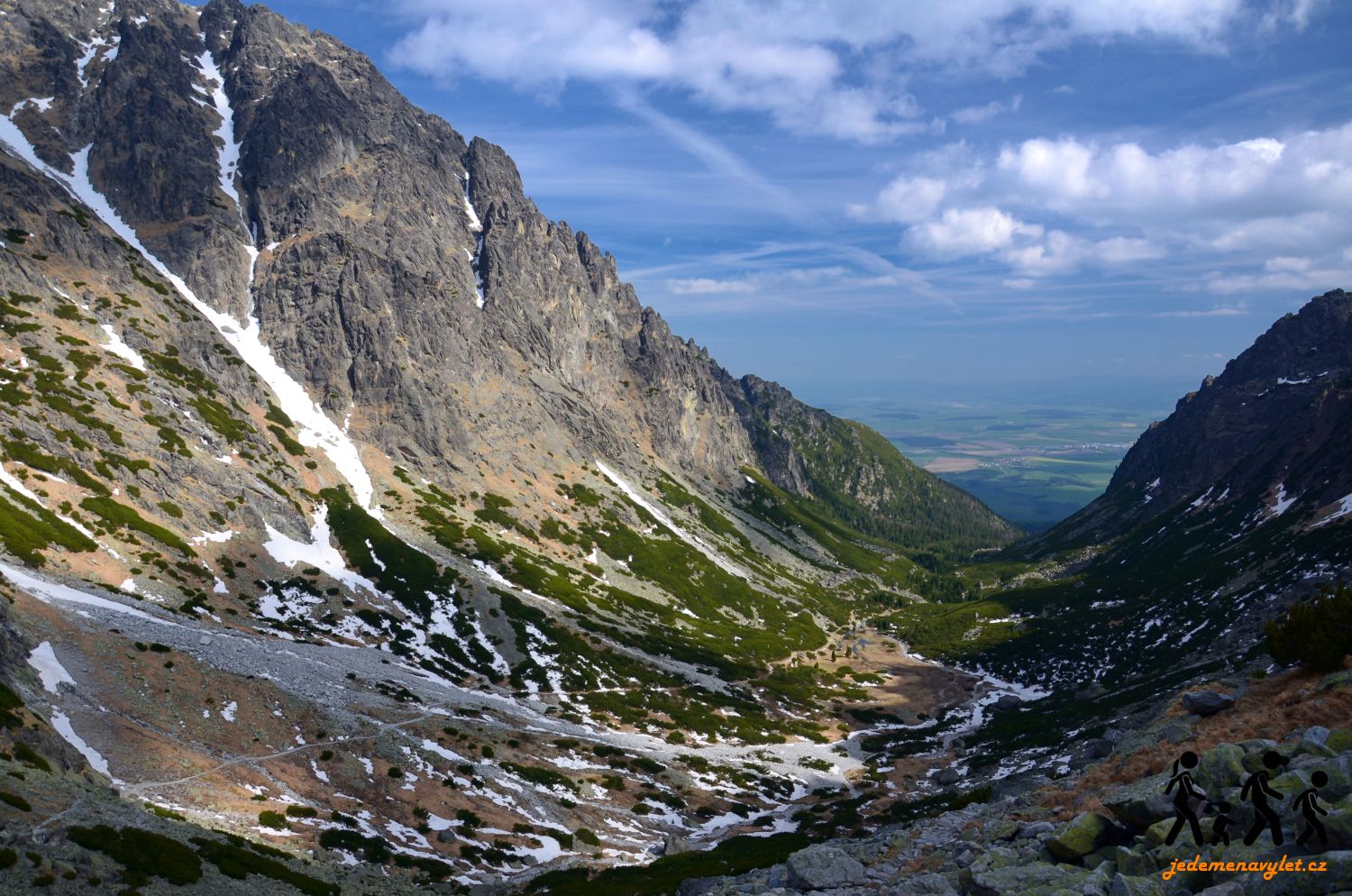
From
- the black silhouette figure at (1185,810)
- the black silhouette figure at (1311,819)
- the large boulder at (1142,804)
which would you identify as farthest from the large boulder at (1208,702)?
the black silhouette figure at (1311,819)

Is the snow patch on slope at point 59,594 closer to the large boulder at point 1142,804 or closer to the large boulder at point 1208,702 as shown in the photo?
the large boulder at point 1142,804

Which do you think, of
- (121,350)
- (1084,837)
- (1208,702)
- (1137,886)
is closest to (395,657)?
(1208,702)

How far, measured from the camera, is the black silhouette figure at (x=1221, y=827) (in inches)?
718

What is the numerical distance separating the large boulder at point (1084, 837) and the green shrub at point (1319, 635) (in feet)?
65.7

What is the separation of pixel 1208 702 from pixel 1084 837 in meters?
18.0

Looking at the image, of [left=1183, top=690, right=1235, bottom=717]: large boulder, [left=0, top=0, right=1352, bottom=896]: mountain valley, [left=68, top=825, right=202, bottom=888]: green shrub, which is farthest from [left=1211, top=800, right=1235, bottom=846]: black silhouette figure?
[left=68, top=825, right=202, bottom=888]: green shrub

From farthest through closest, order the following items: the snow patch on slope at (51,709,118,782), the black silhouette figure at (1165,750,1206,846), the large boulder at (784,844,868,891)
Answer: the snow patch on slope at (51,709,118,782)
the large boulder at (784,844,868,891)
the black silhouette figure at (1165,750,1206,846)

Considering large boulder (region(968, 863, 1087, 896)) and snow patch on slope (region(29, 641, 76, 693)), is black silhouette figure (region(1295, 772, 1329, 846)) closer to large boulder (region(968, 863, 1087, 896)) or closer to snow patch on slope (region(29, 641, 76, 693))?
large boulder (region(968, 863, 1087, 896))

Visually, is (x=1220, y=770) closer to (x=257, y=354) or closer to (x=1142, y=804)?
(x=1142, y=804)

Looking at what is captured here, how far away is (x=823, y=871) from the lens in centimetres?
2955

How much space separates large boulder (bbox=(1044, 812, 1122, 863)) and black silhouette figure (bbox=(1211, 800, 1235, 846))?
A: 356 cm

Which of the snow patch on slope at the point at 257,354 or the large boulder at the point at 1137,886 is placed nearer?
the large boulder at the point at 1137,886

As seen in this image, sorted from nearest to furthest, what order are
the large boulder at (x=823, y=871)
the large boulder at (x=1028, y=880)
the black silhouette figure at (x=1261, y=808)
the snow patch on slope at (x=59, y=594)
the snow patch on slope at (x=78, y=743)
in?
the black silhouette figure at (x=1261, y=808)
the large boulder at (x=1028, y=880)
the large boulder at (x=823, y=871)
the snow patch on slope at (x=78, y=743)
the snow patch on slope at (x=59, y=594)

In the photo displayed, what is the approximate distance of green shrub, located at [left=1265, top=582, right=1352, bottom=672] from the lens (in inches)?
1329
